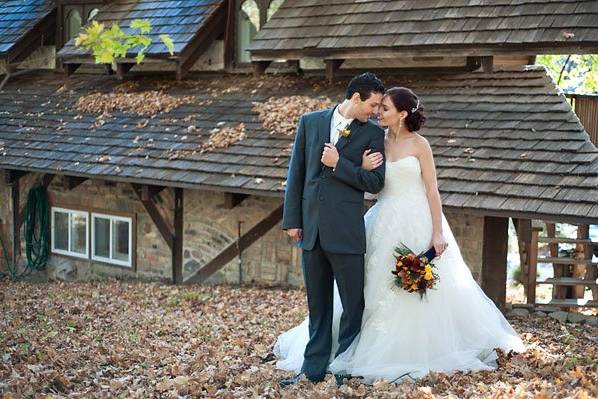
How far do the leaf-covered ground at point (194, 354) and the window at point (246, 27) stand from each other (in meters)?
5.17

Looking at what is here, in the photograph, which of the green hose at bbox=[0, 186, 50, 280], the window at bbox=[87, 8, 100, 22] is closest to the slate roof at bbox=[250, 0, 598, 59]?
the window at bbox=[87, 8, 100, 22]

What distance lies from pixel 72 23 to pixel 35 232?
442cm

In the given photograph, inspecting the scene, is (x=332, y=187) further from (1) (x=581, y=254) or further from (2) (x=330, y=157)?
(1) (x=581, y=254)

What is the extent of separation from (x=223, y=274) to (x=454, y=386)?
7.27m

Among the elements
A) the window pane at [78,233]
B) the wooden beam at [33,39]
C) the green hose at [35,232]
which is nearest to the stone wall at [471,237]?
the window pane at [78,233]

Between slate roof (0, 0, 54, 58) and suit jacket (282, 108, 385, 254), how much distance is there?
12.2 m

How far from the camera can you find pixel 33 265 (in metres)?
14.7

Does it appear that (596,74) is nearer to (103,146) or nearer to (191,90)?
(191,90)

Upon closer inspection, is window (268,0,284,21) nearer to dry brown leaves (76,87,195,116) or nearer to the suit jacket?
dry brown leaves (76,87,195,116)

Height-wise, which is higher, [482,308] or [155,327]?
[482,308]

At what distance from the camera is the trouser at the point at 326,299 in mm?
5297

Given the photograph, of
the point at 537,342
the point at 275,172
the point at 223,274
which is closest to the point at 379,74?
the point at 275,172

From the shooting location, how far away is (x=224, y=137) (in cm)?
1167

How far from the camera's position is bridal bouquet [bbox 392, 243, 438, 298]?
208 inches
